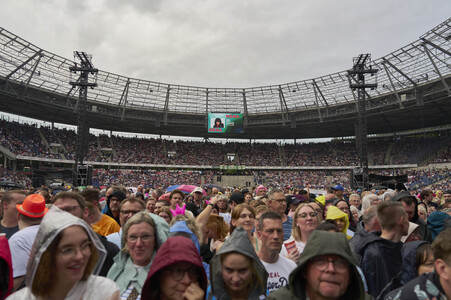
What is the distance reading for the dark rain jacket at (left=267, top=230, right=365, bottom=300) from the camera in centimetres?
178

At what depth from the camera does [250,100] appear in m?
40.0

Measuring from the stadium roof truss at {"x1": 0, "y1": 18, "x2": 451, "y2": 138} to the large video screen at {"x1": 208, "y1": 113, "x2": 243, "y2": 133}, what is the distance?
192 centimetres

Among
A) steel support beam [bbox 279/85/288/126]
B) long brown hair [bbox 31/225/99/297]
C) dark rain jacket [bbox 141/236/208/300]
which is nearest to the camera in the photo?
long brown hair [bbox 31/225/99/297]

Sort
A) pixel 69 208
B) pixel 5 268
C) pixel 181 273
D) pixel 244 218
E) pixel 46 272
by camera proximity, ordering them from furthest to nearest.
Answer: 1. pixel 244 218
2. pixel 69 208
3. pixel 5 268
4. pixel 181 273
5. pixel 46 272

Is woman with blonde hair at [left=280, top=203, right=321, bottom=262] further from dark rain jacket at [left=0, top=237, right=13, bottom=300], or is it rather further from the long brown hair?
dark rain jacket at [left=0, top=237, right=13, bottom=300]

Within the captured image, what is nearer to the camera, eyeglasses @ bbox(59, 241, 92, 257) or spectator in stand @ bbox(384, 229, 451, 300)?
eyeglasses @ bbox(59, 241, 92, 257)

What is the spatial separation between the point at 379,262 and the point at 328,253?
1537mm

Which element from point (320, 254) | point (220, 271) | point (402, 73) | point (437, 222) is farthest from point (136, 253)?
point (402, 73)

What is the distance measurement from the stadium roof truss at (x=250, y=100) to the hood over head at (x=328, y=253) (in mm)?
29503

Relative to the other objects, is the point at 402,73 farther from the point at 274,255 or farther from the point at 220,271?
the point at 220,271

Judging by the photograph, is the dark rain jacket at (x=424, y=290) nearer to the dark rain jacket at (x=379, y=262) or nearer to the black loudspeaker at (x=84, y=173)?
the dark rain jacket at (x=379, y=262)

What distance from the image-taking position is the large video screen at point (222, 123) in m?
39.0

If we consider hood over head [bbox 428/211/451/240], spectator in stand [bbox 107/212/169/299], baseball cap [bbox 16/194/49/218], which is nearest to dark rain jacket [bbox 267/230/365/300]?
spectator in stand [bbox 107/212/169/299]

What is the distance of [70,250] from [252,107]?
130ft
